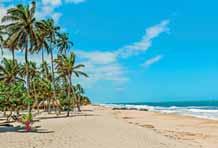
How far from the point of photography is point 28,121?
27500 millimetres

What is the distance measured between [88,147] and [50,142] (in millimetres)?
2241

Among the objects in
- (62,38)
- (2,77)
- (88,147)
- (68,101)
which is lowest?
(88,147)

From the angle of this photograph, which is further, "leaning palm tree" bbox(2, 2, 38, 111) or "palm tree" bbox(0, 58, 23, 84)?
"palm tree" bbox(0, 58, 23, 84)

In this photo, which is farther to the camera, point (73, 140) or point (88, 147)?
point (73, 140)

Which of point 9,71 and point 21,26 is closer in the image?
point 21,26

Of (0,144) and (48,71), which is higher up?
(48,71)

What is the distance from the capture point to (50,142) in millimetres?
19875

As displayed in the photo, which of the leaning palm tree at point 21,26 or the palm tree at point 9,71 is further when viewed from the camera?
the palm tree at point 9,71

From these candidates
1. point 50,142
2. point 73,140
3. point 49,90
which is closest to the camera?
point 50,142

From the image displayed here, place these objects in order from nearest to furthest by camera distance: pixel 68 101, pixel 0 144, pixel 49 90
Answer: pixel 0 144 < pixel 68 101 < pixel 49 90

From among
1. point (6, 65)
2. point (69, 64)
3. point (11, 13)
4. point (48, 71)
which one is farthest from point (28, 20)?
point (48, 71)

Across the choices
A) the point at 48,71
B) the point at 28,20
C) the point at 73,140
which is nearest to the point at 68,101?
the point at 28,20

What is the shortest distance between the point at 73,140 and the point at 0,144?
4.18 metres

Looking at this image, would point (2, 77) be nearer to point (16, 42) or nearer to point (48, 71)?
point (48, 71)
